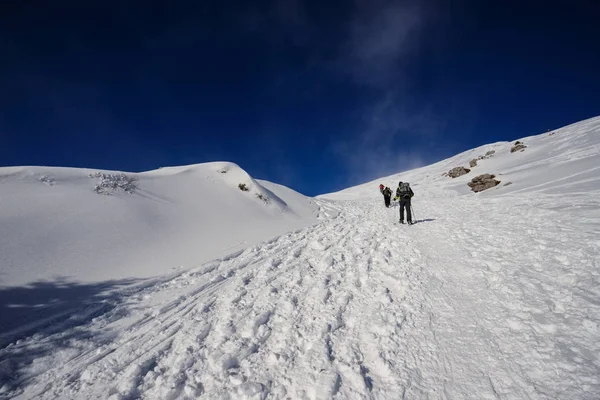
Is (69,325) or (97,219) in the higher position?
(97,219)

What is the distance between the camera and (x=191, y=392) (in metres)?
3.14

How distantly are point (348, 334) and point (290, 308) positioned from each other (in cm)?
128

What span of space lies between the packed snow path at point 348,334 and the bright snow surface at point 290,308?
2 cm

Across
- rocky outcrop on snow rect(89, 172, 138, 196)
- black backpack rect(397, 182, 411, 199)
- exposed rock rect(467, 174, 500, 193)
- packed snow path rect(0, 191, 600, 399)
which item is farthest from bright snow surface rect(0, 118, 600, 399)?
exposed rock rect(467, 174, 500, 193)

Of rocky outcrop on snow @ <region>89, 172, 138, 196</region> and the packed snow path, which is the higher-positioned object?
rocky outcrop on snow @ <region>89, 172, 138, 196</region>

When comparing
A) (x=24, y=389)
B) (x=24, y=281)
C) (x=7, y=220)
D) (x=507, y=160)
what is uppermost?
(x=507, y=160)

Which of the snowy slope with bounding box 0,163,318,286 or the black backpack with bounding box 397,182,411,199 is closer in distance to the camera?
the snowy slope with bounding box 0,163,318,286

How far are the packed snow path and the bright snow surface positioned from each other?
0.02 meters

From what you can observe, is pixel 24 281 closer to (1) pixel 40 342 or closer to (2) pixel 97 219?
(1) pixel 40 342

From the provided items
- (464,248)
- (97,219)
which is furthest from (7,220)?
(464,248)

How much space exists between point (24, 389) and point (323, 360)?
13.5 ft

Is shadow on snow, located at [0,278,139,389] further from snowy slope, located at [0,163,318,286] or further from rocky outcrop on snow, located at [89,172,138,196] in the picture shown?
rocky outcrop on snow, located at [89,172,138,196]

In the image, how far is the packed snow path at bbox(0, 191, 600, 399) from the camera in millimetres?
3111

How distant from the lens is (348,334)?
13.2 ft
